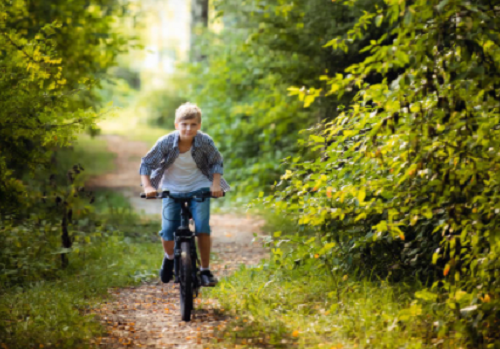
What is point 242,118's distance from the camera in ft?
46.2

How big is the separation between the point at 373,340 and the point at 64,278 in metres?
3.72

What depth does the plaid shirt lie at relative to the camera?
5.63 metres

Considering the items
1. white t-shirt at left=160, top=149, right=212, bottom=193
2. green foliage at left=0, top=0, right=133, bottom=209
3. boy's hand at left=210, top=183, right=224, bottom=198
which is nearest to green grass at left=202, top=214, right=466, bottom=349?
boy's hand at left=210, top=183, right=224, bottom=198

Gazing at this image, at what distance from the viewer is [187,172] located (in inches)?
224

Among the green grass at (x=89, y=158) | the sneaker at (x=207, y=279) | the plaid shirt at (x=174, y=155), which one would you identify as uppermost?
the green grass at (x=89, y=158)

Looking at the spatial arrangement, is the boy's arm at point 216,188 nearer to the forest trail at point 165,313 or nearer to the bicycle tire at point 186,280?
the bicycle tire at point 186,280

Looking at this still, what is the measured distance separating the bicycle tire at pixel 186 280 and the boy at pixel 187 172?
0.90 ft

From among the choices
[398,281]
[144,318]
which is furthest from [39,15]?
[398,281]

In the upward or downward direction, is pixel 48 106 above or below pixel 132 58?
below

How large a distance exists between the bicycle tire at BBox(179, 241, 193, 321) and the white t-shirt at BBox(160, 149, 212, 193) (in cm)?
53

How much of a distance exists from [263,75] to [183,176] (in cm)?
684

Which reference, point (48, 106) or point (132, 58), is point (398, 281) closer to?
point (48, 106)

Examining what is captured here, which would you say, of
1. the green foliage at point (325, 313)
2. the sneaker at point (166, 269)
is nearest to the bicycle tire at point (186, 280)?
the green foliage at point (325, 313)

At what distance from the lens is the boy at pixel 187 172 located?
5.59 meters
